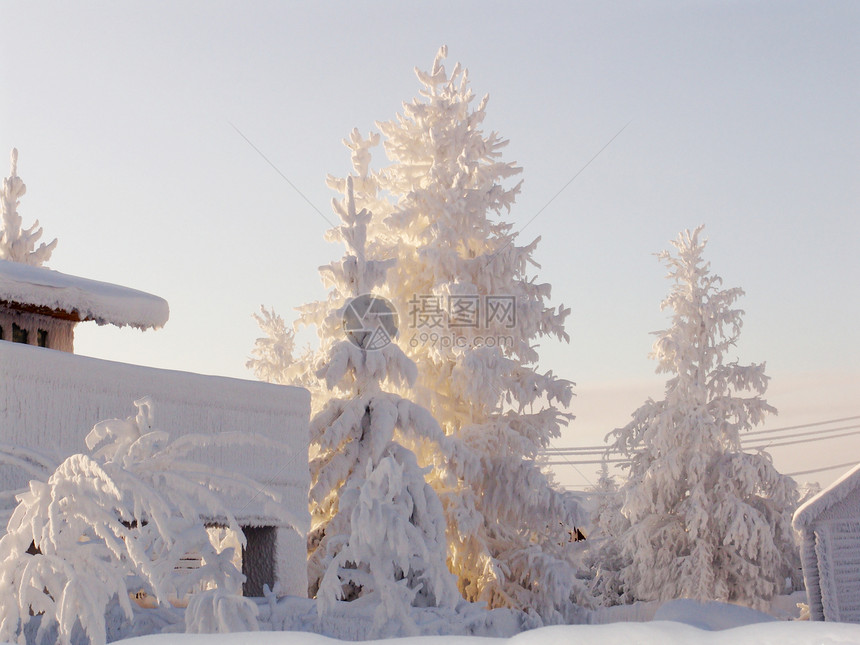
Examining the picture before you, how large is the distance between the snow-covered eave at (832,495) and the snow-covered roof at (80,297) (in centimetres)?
1182

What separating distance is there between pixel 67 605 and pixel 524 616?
1075cm

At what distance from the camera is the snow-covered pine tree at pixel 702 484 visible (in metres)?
20.7

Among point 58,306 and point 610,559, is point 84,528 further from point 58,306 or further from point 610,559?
point 610,559

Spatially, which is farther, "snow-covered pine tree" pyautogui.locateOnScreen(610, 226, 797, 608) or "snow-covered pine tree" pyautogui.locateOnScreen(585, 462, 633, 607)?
"snow-covered pine tree" pyautogui.locateOnScreen(585, 462, 633, 607)

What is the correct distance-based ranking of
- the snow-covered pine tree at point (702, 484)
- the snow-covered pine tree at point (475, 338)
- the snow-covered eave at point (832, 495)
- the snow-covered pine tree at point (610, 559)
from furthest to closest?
the snow-covered pine tree at point (610, 559), the snow-covered pine tree at point (702, 484), the snow-covered pine tree at point (475, 338), the snow-covered eave at point (832, 495)

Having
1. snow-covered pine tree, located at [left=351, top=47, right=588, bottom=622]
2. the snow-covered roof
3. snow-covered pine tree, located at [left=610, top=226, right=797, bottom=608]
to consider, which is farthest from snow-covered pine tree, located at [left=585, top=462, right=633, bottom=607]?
the snow-covered roof

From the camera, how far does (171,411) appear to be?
487 inches

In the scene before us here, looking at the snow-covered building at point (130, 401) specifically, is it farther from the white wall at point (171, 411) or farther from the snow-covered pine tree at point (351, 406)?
the snow-covered pine tree at point (351, 406)

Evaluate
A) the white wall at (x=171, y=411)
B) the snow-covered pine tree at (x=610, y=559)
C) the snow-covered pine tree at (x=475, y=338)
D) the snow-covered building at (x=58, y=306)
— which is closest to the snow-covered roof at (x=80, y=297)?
the snow-covered building at (x=58, y=306)

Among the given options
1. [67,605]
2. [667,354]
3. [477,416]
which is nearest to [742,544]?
[667,354]

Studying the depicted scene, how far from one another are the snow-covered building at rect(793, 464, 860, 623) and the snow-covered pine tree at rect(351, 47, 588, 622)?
15.3ft

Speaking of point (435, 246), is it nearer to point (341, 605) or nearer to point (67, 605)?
point (341, 605)

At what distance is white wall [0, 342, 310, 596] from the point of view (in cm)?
1102

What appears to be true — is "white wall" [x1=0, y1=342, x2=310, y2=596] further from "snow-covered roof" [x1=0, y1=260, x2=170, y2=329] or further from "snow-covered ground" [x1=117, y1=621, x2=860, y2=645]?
"snow-covered ground" [x1=117, y1=621, x2=860, y2=645]
